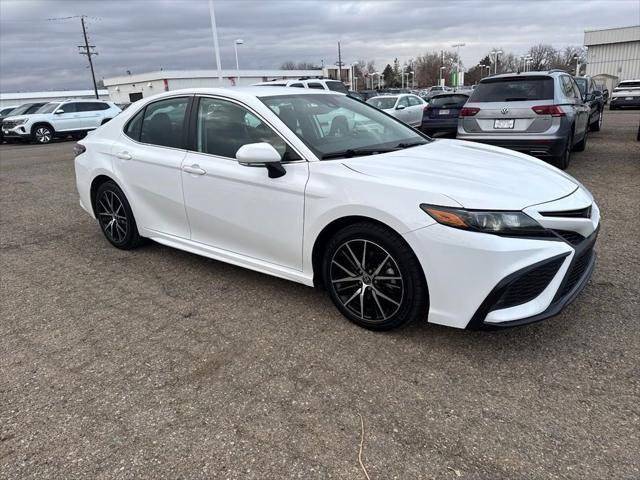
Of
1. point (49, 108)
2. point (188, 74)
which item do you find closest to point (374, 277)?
point (49, 108)

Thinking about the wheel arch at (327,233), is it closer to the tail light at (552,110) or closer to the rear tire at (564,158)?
the tail light at (552,110)

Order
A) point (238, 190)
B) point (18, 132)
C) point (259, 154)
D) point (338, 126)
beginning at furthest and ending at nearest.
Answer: point (18, 132)
point (338, 126)
point (238, 190)
point (259, 154)

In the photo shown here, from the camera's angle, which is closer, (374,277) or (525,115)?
(374,277)

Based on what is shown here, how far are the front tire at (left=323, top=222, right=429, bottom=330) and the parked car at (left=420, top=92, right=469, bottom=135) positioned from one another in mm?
10780

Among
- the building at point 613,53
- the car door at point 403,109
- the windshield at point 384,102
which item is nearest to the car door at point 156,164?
the car door at point 403,109

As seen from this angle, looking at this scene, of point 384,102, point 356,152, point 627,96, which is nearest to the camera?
point 356,152

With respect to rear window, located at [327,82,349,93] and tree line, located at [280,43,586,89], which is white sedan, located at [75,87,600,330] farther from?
tree line, located at [280,43,586,89]

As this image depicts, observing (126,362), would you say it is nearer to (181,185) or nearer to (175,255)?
(181,185)

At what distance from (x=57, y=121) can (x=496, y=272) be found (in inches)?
899

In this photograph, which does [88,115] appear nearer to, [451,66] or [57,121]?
[57,121]

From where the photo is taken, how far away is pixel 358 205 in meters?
3.04

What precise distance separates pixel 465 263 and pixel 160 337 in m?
2.08

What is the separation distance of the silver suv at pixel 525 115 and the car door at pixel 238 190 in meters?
5.27

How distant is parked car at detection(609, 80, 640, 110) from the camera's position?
88.8ft
